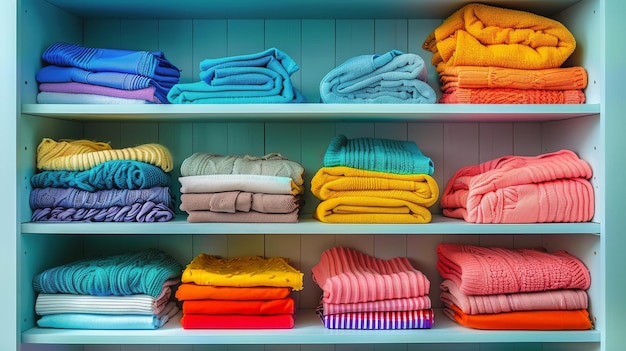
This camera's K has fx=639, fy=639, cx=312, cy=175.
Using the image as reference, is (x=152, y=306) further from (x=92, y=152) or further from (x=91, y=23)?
(x=91, y=23)

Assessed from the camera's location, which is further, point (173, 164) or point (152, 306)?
point (173, 164)

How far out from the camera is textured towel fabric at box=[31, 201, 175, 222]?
5.58ft

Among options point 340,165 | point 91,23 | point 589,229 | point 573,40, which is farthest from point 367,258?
point 91,23

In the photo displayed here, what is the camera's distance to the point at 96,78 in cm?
171

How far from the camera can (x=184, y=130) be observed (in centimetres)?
202

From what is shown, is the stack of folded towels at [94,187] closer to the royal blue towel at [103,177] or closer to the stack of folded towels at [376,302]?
the royal blue towel at [103,177]

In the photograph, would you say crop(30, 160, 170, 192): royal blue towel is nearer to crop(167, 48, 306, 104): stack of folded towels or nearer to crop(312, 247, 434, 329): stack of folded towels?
crop(167, 48, 306, 104): stack of folded towels

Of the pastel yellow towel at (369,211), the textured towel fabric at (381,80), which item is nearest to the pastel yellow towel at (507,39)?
the textured towel fabric at (381,80)

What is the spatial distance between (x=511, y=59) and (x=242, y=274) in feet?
3.02

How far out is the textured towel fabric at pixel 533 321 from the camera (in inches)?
65.6

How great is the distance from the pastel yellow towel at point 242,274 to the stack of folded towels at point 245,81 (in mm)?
458

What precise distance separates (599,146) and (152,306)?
123 centimetres

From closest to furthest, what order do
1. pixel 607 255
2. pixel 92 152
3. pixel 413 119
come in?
1. pixel 607 255
2. pixel 92 152
3. pixel 413 119

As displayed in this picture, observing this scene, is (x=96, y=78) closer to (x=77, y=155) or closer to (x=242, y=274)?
(x=77, y=155)
